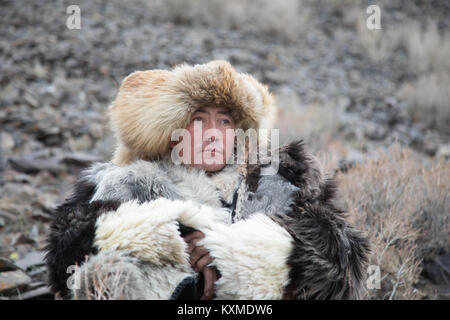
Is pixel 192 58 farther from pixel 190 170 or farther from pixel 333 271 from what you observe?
pixel 333 271

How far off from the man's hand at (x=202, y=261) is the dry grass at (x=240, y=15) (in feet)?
28.1

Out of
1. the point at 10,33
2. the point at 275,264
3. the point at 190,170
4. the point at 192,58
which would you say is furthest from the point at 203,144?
the point at 10,33

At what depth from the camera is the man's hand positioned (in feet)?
5.52

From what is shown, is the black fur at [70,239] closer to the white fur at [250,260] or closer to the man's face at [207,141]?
the white fur at [250,260]

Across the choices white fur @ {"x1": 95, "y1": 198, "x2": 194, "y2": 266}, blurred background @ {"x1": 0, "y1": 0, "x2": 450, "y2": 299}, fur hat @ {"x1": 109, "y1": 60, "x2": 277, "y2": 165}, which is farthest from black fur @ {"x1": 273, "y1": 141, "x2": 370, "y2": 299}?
fur hat @ {"x1": 109, "y1": 60, "x2": 277, "y2": 165}

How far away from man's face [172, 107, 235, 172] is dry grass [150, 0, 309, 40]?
25.6 feet

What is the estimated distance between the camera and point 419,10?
1095 cm

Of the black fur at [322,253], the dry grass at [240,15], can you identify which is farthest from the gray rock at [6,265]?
the dry grass at [240,15]

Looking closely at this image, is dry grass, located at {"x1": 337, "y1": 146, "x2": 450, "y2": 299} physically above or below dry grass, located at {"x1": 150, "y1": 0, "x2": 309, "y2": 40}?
below

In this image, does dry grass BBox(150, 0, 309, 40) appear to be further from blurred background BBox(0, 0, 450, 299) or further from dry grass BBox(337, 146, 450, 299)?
dry grass BBox(337, 146, 450, 299)

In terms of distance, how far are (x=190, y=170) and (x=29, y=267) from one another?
1.46 metres

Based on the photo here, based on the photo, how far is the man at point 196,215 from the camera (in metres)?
1.57

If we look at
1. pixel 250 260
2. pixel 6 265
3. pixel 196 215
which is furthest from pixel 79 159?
pixel 250 260

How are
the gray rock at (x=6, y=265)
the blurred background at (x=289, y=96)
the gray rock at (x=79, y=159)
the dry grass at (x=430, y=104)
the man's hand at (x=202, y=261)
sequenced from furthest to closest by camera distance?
the dry grass at (x=430, y=104) < the gray rock at (x=79, y=159) < the blurred background at (x=289, y=96) < the gray rock at (x=6, y=265) < the man's hand at (x=202, y=261)
